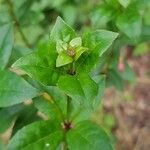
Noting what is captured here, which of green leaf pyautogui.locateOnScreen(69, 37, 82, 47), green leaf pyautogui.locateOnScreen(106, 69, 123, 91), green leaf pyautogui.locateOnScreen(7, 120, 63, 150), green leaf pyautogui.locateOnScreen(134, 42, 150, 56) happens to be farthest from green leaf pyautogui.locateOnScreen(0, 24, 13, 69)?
green leaf pyautogui.locateOnScreen(134, 42, 150, 56)

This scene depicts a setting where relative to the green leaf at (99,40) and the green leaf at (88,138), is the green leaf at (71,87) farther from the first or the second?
the green leaf at (88,138)

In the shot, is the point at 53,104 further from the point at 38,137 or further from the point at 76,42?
the point at 76,42

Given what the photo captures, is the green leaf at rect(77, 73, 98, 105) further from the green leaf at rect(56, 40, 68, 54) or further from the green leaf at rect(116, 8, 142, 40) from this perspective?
the green leaf at rect(116, 8, 142, 40)

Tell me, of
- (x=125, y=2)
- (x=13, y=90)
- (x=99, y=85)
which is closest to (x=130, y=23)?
(x=125, y=2)

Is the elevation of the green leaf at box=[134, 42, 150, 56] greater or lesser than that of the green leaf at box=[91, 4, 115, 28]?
lesser

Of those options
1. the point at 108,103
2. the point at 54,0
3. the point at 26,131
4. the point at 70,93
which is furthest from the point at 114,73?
the point at 54,0

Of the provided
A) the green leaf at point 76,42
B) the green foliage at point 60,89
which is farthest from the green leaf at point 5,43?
the green leaf at point 76,42

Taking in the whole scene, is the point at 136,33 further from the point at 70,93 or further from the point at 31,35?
the point at 31,35
